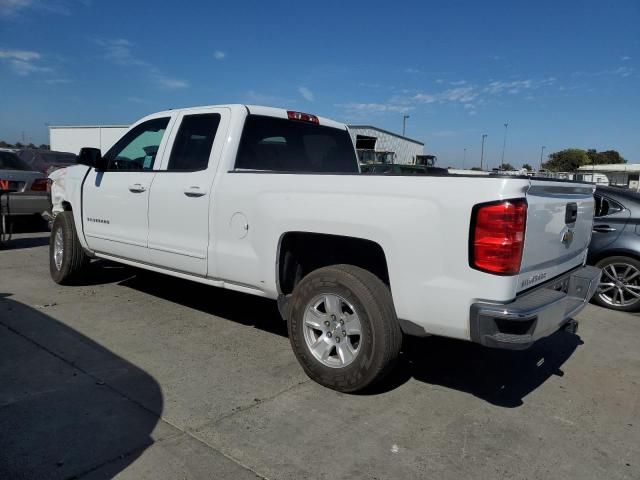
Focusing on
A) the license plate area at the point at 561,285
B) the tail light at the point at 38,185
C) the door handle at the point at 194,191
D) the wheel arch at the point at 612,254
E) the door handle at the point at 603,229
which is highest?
the door handle at the point at 194,191

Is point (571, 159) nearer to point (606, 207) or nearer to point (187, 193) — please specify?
point (606, 207)

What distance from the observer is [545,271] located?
336 centimetres

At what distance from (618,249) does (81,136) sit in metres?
33.1

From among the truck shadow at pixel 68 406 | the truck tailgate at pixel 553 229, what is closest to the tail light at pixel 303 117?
the truck tailgate at pixel 553 229

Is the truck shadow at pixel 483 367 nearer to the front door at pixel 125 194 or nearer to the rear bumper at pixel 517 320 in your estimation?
the rear bumper at pixel 517 320

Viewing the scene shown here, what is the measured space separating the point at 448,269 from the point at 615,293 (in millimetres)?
4470

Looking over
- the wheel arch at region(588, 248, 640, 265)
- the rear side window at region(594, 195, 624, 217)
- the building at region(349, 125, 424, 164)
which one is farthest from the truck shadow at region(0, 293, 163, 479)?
the building at region(349, 125, 424, 164)

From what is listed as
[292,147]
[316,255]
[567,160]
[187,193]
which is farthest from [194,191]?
[567,160]

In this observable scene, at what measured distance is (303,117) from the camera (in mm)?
5074

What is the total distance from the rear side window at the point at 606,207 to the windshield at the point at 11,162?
1040cm

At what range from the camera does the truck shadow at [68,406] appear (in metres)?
2.67

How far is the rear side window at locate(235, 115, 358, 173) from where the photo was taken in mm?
4539

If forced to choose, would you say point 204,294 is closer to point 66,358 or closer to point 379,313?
point 66,358

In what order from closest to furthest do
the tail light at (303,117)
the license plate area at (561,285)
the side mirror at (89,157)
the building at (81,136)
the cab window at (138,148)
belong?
the license plate area at (561,285), the tail light at (303,117), the cab window at (138,148), the side mirror at (89,157), the building at (81,136)
